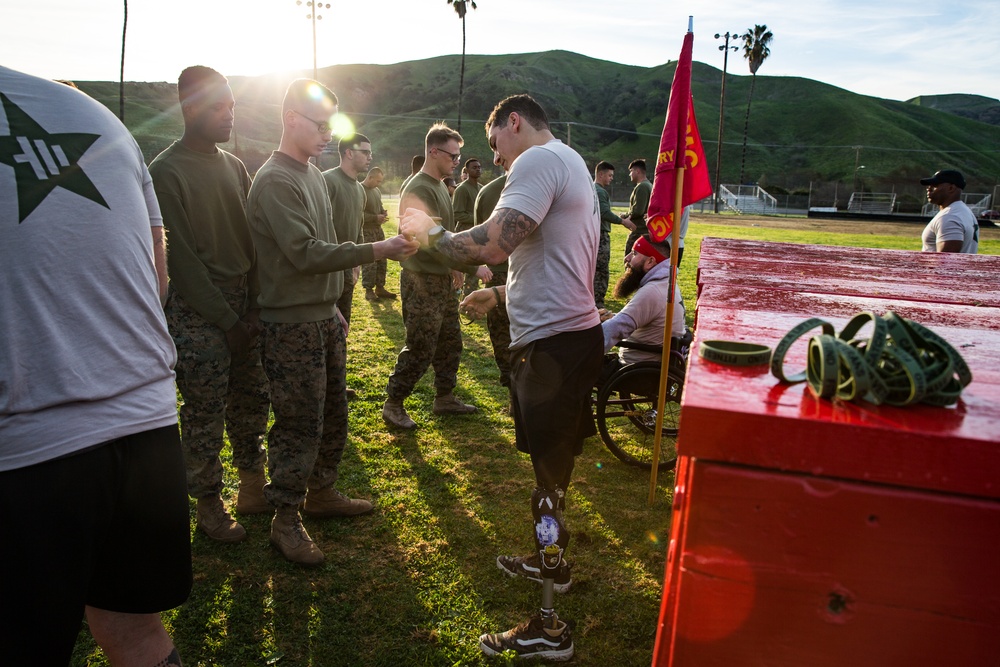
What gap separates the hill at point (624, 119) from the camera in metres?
78.6

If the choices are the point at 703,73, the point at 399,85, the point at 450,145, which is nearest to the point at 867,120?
the point at 703,73

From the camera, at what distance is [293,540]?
11.1ft

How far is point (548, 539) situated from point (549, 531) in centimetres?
3

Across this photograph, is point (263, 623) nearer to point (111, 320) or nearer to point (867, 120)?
point (111, 320)

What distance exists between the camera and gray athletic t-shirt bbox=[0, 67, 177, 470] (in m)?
1.44

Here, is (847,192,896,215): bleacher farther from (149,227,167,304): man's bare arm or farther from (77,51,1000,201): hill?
(149,227,167,304): man's bare arm

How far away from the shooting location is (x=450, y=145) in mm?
5246

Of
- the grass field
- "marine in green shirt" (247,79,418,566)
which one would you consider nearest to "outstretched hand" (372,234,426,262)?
"marine in green shirt" (247,79,418,566)

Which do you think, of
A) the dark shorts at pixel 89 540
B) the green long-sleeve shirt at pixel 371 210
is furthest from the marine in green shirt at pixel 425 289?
the green long-sleeve shirt at pixel 371 210

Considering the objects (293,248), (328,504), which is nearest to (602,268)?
(328,504)

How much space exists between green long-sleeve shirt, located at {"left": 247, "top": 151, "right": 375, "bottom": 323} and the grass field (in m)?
1.37

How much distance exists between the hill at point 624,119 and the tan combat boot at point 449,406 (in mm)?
54746

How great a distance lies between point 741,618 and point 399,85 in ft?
456

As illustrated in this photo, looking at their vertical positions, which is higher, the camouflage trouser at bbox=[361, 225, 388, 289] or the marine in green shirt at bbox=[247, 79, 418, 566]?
the marine in green shirt at bbox=[247, 79, 418, 566]
